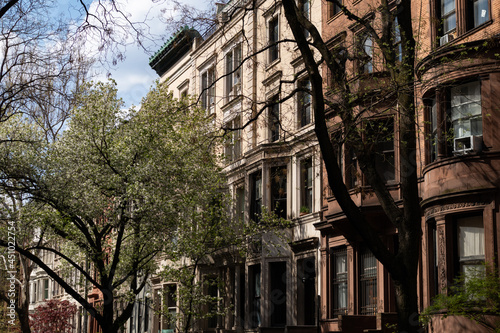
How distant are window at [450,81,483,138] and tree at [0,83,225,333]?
38.4ft

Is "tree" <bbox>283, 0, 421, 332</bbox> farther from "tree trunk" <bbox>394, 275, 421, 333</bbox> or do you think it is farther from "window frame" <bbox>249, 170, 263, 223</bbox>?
"window frame" <bbox>249, 170, 263, 223</bbox>

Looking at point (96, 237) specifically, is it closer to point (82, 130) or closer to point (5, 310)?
point (82, 130)

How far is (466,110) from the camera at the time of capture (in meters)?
20.5

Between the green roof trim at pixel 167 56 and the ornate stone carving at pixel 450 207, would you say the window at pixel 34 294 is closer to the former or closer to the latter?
the green roof trim at pixel 167 56

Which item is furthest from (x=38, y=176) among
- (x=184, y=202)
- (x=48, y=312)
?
(x=48, y=312)

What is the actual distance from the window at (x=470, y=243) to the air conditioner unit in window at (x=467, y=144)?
69.3 inches

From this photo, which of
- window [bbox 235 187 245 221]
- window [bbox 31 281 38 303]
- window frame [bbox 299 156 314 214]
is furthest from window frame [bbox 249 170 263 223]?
window [bbox 31 281 38 303]

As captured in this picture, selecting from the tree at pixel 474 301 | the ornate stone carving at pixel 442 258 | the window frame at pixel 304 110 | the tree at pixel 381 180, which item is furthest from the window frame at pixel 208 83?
the tree at pixel 381 180

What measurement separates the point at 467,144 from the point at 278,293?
13.8 metres

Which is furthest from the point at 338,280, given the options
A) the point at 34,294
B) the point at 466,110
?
the point at 34,294

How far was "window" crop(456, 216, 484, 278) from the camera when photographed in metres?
19.5

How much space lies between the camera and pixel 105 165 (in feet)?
101

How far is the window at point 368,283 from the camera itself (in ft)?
81.1

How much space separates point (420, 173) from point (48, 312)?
41961mm
